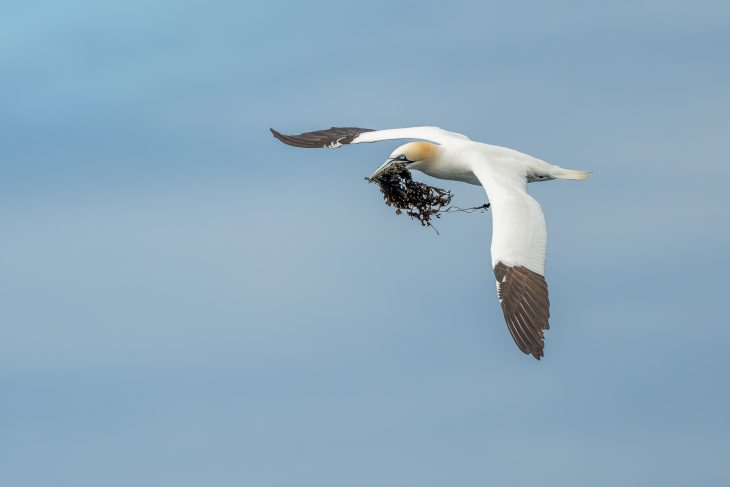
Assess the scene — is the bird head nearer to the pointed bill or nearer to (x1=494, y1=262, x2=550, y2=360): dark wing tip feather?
the pointed bill

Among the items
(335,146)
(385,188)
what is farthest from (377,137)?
(385,188)

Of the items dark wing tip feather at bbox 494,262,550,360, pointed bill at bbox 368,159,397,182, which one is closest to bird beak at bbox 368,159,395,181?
pointed bill at bbox 368,159,397,182

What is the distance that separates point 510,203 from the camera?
4053 centimetres

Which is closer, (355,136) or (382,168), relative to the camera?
(382,168)

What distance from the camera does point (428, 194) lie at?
40625 mm

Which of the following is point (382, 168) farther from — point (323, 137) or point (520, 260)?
point (323, 137)

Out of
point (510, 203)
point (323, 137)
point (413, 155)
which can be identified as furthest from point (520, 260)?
point (323, 137)

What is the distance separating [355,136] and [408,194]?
578 cm

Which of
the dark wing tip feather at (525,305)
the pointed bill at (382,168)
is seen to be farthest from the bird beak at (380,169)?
the dark wing tip feather at (525,305)

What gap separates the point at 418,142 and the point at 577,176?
12.4 ft

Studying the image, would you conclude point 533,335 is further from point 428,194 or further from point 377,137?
point 377,137

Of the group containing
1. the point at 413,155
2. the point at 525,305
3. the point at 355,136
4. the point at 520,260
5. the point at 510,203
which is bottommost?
the point at 525,305

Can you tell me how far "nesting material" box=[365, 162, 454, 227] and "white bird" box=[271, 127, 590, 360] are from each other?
0.85 ft

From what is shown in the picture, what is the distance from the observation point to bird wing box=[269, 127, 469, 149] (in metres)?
44.4
